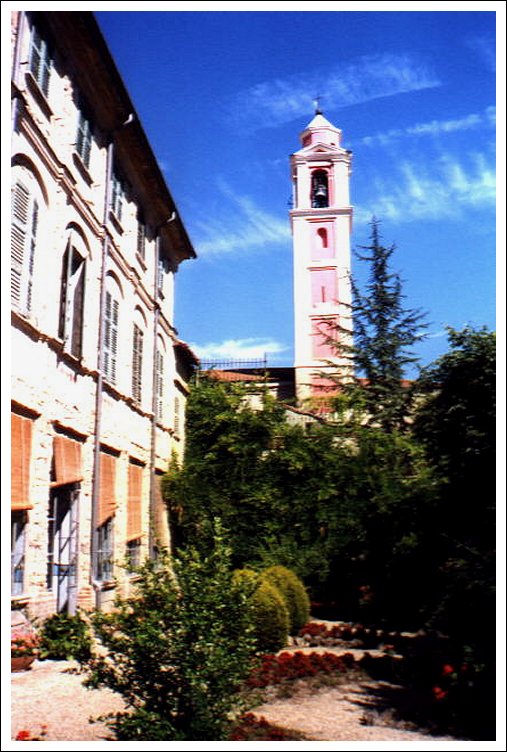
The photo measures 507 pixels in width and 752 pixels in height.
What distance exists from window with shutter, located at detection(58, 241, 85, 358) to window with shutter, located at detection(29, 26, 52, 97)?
2.35 metres

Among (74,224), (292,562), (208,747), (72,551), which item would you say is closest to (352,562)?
(292,562)

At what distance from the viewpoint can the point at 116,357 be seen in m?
13.8

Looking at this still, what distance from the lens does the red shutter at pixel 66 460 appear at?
9.92m

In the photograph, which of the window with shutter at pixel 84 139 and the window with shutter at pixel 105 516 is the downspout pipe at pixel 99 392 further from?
the window with shutter at pixel 84 139

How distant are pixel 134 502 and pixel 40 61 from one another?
28.6ft

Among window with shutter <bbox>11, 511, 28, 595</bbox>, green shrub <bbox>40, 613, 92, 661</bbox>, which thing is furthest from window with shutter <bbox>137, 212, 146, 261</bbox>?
green shrub <bbox>40, 613, 92, 661</bbox>

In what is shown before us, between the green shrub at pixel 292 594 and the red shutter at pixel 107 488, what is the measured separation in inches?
118

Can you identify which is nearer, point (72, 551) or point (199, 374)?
point (72, 551)

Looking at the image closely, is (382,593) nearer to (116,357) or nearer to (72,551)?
(72,551)

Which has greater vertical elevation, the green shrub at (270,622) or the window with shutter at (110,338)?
the window with shutter at (110,338)

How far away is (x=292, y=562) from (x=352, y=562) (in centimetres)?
127

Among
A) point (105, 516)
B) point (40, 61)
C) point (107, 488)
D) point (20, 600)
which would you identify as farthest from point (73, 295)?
point (20, 600)

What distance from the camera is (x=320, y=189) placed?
32.6 meters

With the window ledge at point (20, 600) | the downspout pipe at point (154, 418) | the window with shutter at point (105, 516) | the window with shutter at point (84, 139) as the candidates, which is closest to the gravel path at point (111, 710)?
the window ledge at point (20, 600)
